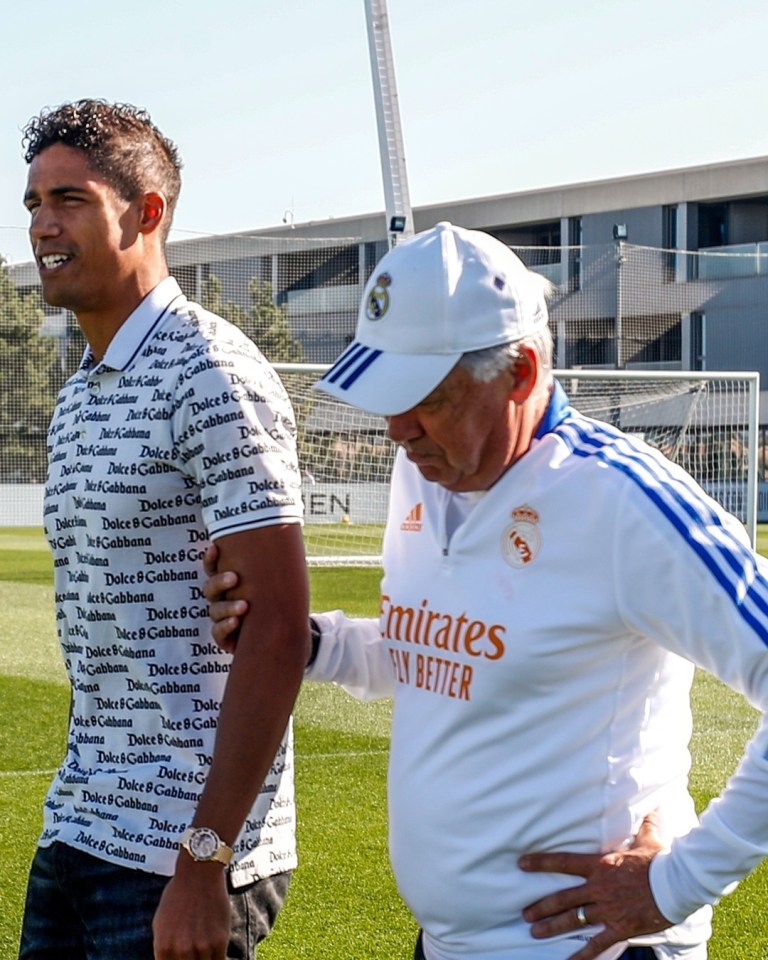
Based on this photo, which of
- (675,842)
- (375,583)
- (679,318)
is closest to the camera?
(675,842)

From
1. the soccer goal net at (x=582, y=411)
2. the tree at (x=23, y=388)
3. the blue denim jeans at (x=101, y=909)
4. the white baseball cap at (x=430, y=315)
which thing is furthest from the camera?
the tree at (x=23, y=388)

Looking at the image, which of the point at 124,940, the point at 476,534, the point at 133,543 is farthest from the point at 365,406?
the point at 124,940

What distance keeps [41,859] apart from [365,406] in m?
1.00

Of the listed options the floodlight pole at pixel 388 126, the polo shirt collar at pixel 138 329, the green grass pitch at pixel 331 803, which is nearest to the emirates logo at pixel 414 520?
the polo shirt collar at pixel 138 329

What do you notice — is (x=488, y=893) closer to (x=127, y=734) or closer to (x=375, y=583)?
(x=127, y=734)

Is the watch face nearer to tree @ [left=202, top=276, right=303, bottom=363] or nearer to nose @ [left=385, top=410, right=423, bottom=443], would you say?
nose @ [left=385, top=410, right=423, bottom=443]

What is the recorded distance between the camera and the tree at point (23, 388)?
26.2 meters

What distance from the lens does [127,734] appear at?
227 centimetres

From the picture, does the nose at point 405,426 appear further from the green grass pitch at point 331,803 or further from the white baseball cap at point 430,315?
the green grass pitch at point 331,803

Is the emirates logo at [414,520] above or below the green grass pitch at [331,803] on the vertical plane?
above

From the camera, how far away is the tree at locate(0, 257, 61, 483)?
26234mm

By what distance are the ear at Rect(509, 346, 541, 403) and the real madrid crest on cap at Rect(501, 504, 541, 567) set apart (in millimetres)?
148

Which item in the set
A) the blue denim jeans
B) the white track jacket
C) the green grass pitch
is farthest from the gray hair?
the green grass pitch

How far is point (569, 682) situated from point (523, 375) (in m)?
0.41
